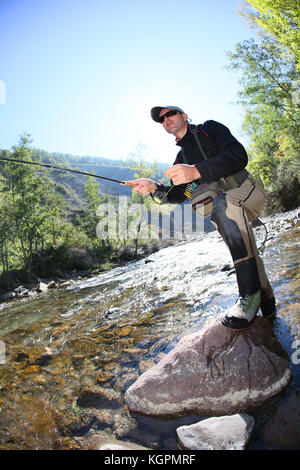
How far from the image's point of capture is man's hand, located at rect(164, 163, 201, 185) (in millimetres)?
2775

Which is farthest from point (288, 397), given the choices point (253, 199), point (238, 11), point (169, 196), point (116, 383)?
point (238, 11)

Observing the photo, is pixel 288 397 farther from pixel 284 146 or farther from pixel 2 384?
pixel 284 146

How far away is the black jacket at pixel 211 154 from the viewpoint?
2.83 meters

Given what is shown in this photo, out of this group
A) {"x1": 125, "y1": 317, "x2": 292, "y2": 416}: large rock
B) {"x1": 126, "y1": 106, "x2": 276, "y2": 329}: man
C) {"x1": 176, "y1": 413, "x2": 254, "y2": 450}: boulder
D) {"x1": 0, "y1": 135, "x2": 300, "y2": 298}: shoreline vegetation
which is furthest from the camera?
{"x1": 0, "y1": 135, "x2": 300, "y2": 298}: shoreline vegetation

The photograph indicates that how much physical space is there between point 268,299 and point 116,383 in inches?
80.4

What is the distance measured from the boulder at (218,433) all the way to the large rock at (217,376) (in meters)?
0.25

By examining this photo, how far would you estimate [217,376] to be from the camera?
248cm

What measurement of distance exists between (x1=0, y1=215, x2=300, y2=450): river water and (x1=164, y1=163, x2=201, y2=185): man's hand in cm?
197

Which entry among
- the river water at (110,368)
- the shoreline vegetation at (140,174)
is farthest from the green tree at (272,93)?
the river water at (110,368)

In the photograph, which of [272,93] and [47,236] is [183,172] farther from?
[47,236]

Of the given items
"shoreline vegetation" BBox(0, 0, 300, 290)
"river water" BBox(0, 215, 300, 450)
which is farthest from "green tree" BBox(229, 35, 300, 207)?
"river water" BBox(0, 215, 300, 450)

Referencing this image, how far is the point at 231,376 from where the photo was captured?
244cm

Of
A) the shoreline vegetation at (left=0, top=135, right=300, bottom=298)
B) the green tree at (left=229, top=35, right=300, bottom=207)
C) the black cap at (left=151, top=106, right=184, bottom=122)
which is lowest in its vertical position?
the shoreline vegetation at (left=0, top=135, right=300, bottom=298)

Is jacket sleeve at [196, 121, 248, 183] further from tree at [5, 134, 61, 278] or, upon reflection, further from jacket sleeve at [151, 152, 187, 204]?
tree at [5, 134, 61, 278]
